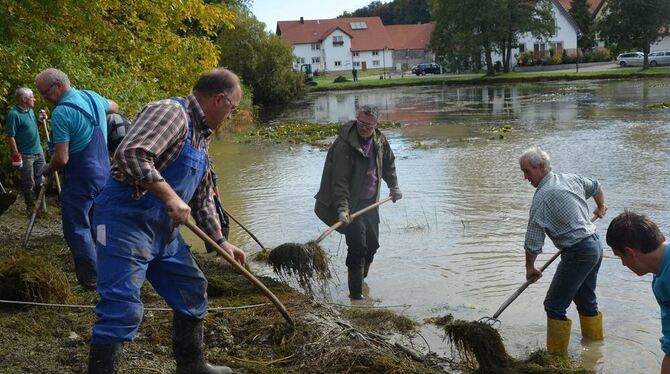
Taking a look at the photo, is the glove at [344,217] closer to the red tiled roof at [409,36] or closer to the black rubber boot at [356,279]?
the black rubber boot at [356,279]

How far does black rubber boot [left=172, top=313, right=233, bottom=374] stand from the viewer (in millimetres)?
4266

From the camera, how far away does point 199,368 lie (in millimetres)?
4297

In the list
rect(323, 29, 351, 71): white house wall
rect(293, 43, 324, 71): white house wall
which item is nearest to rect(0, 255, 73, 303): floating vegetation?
rect(323, 29, 351, 71): white house wall

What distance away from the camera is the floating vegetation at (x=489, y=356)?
4.80 m

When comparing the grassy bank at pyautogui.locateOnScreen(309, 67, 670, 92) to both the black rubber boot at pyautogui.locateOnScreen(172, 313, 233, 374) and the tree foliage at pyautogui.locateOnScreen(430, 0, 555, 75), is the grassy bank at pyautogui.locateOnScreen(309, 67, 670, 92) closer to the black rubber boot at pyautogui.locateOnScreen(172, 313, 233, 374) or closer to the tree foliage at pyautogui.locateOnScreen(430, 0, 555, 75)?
the tree foliage at pyautogui.locateOnScreen(430, 0, 555, 75)

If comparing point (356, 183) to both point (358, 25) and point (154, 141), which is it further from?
point (358, 25)

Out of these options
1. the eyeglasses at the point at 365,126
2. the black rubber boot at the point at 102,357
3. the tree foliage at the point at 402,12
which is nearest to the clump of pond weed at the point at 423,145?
the eyeglasses at the point at 365,126

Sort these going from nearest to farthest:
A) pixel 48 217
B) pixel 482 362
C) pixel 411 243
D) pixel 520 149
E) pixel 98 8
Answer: pixel 482 362 → pixel 411 243 → pixel 48 217 → pixel 98 8 → pixel 520 149

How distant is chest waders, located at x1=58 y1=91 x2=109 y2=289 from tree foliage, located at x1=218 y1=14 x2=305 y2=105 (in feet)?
137

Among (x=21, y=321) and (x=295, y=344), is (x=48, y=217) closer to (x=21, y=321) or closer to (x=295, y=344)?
(x=21, y=321)

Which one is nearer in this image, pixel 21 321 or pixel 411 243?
pixel 21 321

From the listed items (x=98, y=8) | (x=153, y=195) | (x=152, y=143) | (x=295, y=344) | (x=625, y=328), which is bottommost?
(x=625, y=328)

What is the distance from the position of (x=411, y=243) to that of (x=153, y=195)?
6.00 m

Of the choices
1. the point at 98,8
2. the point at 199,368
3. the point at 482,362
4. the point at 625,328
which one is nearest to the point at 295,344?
the point at 199,368
